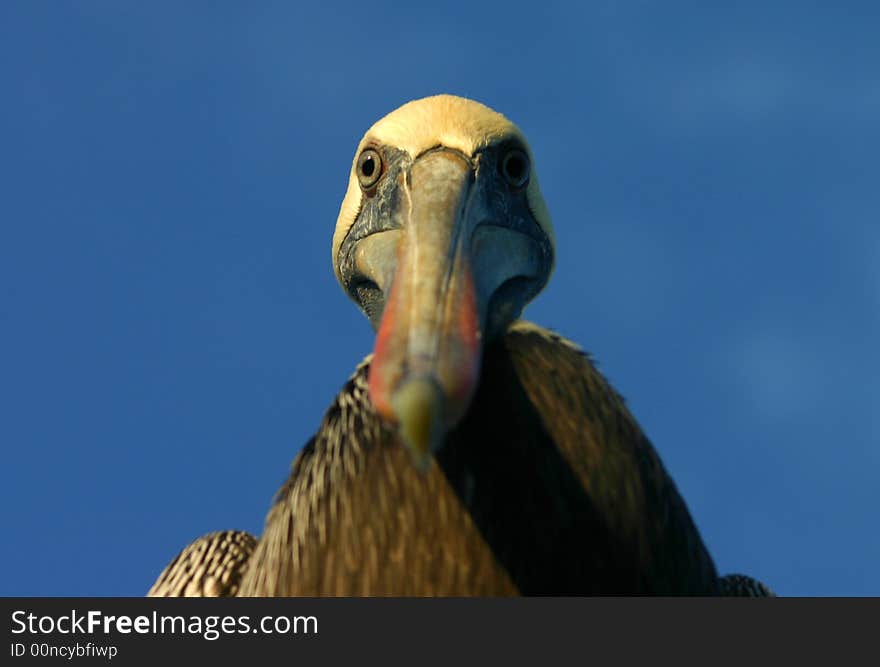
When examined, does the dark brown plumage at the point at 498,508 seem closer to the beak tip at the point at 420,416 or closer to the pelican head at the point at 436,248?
the pelican head at the point at 436,248

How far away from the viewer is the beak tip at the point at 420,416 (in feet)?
11.3

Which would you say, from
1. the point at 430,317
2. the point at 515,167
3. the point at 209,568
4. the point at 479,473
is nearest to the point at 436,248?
the point at 430,317

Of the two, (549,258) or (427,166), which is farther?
(549,258)

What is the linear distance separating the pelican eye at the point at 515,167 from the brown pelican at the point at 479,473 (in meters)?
0.13

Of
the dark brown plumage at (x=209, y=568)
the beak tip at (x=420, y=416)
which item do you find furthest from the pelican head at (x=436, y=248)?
the dark brown plumage at (x=209, y=568)

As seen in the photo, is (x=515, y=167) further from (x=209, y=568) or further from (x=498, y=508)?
(x=209, y=568)

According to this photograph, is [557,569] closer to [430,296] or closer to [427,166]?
[430,296]

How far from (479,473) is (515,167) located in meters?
1.67

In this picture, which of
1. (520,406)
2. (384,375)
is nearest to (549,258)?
(520,406)

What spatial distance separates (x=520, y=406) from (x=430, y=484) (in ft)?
1.58

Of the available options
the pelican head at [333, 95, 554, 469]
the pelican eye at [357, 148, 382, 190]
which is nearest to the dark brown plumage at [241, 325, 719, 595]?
the pelican head at [333, 95, 554, 469]

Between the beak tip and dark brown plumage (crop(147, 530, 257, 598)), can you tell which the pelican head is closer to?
the beak tip

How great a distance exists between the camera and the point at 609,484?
4.99 metres

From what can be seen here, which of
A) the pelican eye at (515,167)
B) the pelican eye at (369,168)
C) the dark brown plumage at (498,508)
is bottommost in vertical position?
the dark brown plumage at (498,508)
